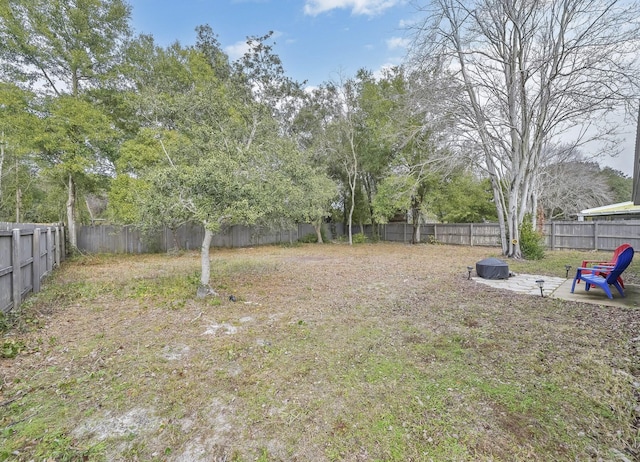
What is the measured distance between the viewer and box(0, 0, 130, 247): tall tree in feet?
29.8

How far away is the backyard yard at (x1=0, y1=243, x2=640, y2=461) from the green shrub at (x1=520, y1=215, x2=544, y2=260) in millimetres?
6237

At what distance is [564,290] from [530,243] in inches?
208

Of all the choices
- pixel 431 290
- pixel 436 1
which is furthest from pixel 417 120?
pixel 431 290

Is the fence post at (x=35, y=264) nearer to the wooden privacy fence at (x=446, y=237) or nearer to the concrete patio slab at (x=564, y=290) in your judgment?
the wooden privacy fence at (x=446, y=237)

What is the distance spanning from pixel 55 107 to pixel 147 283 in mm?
7943

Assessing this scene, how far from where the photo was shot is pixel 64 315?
14.1ft

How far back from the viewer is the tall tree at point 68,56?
9.09 metres

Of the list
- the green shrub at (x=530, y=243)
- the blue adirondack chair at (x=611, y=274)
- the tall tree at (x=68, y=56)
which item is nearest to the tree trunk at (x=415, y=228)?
the green shrub at (x=530, y=243)

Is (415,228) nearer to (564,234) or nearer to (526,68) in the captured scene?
(564,234)

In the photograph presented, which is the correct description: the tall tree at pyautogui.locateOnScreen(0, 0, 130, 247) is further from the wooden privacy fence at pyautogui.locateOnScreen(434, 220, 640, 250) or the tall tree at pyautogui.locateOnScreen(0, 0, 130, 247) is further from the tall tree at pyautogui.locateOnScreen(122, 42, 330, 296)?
the wooden privacy fence at pyautogui.locateOnScreen(434, 220, 640, 250)

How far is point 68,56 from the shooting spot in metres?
9.56

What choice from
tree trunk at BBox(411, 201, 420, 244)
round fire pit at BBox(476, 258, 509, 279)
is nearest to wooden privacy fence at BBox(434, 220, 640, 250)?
tree trunk at BBox(411, 201, 420, 244)

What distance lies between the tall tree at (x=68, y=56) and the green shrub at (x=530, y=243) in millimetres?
15497

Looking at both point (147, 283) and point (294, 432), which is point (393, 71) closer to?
point (147, 283)
